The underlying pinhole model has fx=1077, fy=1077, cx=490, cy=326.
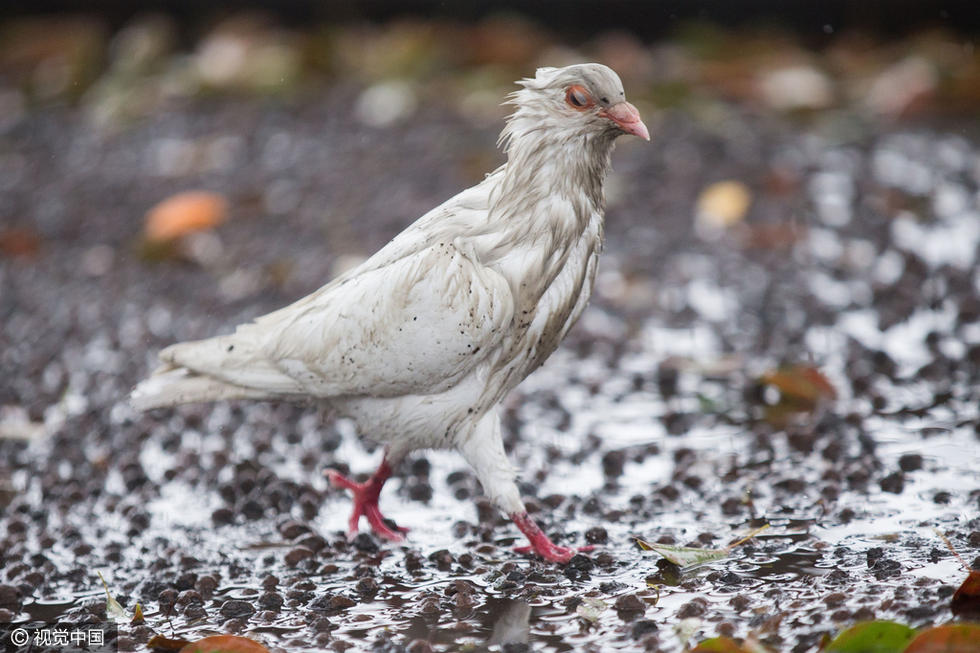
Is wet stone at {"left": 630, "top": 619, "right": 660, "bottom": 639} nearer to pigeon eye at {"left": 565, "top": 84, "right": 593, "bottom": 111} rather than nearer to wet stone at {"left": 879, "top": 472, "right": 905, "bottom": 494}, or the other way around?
wet stone at {"left": 879, "top": 472, "right": 905, "bottom": 494}

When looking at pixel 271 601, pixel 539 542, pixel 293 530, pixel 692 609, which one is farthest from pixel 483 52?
pixel 692 609

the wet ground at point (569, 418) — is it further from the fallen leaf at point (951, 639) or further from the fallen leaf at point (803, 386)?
the fallen leaf at point (951, 639)

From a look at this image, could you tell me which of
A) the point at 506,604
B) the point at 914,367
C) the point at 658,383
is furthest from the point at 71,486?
the point at 914,367

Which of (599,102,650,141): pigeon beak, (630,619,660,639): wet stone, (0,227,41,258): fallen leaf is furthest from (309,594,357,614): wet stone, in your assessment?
(0,227,41,258): fallen leaf

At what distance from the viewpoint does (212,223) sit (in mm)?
7465

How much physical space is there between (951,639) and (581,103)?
194cm

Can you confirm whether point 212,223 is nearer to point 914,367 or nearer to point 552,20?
point 914,367

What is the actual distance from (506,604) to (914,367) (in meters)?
2.79

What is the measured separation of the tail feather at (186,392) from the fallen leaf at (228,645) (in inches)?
47.7

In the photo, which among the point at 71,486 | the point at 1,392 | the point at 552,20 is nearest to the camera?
the point at 71,486

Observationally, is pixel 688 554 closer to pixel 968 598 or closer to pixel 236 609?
pixel 968 598

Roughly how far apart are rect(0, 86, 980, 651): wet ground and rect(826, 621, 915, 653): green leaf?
23cm

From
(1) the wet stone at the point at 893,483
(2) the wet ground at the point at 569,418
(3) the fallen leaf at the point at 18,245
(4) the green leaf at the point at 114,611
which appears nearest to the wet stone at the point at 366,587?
(2) the wet ground at the point at 569,418

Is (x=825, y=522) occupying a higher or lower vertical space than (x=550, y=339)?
lower
